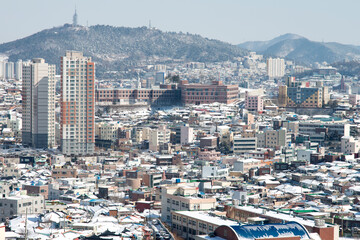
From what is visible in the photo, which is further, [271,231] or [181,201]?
[181,201]

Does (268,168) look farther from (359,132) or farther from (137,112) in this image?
(137,112)

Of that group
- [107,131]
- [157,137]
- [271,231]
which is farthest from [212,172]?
[271,231]

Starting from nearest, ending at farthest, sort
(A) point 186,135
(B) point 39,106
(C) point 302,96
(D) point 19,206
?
(D) point 19,206 < (A) point 186,135 < (B) point 39,106 < (C) point 302,96

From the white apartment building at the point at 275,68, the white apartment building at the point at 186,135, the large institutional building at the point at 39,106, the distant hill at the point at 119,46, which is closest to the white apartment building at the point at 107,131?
the large institutional building at the point at 39,106

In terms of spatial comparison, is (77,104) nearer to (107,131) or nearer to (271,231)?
(107,131)

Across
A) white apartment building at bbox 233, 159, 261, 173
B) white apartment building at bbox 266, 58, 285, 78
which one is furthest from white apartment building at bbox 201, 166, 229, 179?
white apartment building at bbox 266, 58, 285, 78

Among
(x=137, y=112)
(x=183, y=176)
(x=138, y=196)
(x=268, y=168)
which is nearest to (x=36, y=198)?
(x=138, y=196)

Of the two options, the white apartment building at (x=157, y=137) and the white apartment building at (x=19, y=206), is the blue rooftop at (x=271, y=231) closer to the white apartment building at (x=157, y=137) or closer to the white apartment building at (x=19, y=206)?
the white apartment building at (x=19, y=206)
